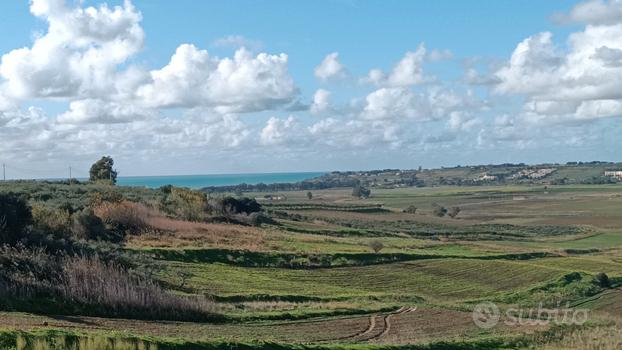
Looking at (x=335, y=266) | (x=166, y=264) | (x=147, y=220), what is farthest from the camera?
(x=147, y=220)

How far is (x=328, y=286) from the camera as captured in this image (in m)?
44.2

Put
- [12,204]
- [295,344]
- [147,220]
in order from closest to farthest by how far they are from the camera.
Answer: [295,344], [12,204], [147,220]

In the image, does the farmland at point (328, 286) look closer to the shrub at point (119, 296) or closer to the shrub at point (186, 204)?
the shrub at point (186, 204)

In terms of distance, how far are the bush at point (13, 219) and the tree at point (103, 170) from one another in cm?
10163

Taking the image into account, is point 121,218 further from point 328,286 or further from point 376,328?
point 376,328

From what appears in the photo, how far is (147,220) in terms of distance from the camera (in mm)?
60688

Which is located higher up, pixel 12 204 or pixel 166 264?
Answer: pixel 12 204

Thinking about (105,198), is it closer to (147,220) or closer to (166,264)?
(147,220)

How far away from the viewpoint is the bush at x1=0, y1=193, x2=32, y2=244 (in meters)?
34.1

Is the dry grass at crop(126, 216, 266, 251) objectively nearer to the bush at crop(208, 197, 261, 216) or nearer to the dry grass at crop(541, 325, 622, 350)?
the bush at crop(208, 197, 261, 216)

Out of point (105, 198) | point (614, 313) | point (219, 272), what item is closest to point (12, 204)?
point (219, 272)

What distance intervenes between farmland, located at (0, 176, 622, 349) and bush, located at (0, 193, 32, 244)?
360cm

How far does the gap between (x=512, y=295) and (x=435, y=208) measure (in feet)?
339

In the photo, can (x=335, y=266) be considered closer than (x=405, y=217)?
Yes
